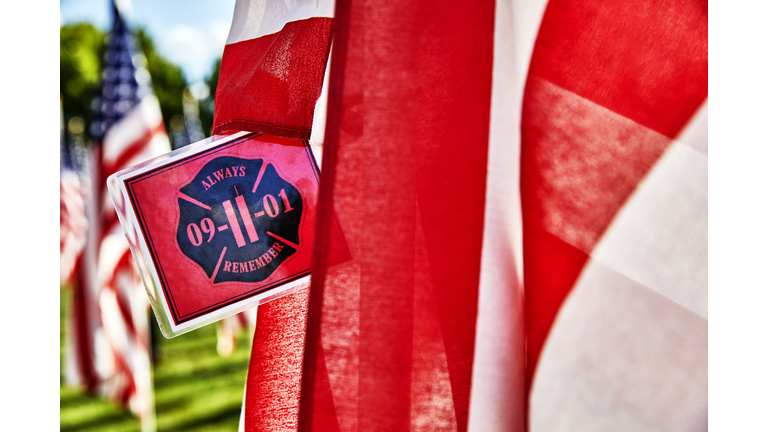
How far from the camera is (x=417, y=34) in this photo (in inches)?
17.8

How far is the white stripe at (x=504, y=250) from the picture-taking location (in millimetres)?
424

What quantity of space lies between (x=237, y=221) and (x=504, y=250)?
0.28m

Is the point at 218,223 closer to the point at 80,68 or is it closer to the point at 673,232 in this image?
the point at 673,232

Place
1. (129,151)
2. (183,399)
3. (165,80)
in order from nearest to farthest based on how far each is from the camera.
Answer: (129,151) → (183,399) → (165,80)

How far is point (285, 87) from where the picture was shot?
51 centimetres

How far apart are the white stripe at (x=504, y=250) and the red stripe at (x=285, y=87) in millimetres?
191

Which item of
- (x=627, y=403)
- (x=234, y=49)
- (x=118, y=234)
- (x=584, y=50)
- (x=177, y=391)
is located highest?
(x=118, y=234)

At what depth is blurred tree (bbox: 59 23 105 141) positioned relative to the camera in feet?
48.3

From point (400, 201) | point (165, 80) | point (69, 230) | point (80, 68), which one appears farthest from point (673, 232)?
point (165, 80)

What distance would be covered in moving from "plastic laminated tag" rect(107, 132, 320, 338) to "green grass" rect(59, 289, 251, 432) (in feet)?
8.39

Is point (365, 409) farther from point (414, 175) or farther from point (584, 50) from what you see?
point (584, 50)

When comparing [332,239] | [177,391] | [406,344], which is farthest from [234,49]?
[177,391]

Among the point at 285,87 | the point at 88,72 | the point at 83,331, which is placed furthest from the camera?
the point at 88,72

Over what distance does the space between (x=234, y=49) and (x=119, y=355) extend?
2523mm
